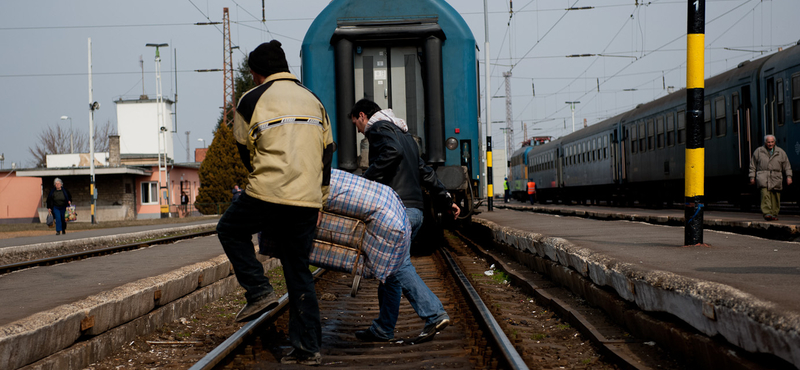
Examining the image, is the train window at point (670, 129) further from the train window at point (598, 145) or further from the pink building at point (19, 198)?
the pink building at point (19, 198)

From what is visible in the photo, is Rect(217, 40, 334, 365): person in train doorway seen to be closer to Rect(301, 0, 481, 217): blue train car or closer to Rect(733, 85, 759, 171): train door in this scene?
Rect(301, 0, 481, 217): blue train car

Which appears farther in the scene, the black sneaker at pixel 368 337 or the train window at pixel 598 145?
the train window at pixel 598 145

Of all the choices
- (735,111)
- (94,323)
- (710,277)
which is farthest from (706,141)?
(94,323)

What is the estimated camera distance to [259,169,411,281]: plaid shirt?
174 inches

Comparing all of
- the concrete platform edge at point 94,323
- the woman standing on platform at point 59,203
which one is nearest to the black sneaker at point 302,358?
the concrete platform edge at point 94,323

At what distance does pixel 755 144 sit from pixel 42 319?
49.3 ft

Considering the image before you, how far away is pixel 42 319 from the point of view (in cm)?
415

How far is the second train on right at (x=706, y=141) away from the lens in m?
14.2

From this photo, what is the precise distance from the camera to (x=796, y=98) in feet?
44.6

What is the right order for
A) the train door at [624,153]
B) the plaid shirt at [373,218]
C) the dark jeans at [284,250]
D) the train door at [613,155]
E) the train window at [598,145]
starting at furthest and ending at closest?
the train window at [598,145] → the train door at [613,155] → the train door at [624,153] → the plaid shirt at [373,218] → the dark jeans at [284,250]

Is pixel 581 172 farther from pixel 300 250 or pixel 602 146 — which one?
pixel 300 250

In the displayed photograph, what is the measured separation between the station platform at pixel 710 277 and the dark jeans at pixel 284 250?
214cm

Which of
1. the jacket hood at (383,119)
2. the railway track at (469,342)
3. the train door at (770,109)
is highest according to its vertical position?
the train door at (770,109)

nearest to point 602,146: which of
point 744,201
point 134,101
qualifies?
point 744,201
